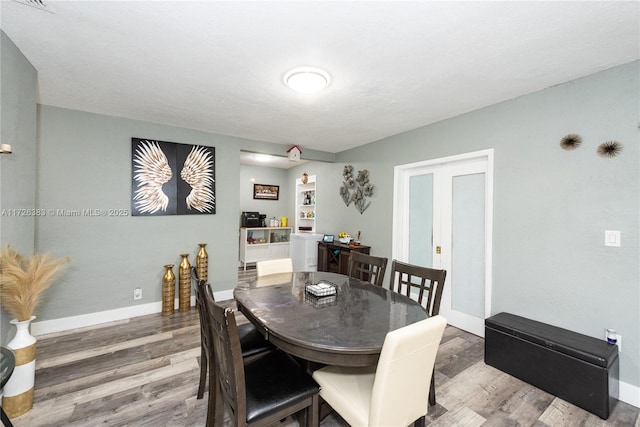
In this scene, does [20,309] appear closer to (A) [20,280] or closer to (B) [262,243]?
(A) [20,280]

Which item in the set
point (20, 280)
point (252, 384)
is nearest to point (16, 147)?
point (20, 280)

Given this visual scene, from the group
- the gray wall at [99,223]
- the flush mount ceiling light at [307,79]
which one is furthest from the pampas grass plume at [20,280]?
the flush mount ceiling light at [307,79]

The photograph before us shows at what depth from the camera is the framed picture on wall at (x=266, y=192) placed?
21.9 ft

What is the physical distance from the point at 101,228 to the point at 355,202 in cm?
359

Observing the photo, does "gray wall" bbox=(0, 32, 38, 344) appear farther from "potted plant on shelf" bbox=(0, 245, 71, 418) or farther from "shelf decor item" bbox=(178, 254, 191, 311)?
"shelf decor item" bbox=(178, 254, 191, 311)

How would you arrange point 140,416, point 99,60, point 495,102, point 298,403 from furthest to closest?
point 495,102 < point 99,60 < point 140,416 < point 298,403

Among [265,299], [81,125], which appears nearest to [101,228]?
[81,125]

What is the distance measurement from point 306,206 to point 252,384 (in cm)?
512

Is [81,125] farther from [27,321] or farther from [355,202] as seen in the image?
[355,202]

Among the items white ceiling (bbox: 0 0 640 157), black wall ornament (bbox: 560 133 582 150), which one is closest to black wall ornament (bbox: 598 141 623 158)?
black wall ornament (bbox: 560 133 582 150)

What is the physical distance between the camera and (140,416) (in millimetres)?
1764

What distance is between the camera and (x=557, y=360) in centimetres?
203

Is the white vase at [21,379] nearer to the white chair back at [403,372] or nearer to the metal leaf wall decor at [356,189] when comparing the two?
the white chair back at [403,372]

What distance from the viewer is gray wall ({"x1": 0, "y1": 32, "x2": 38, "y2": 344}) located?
5.83 ft
